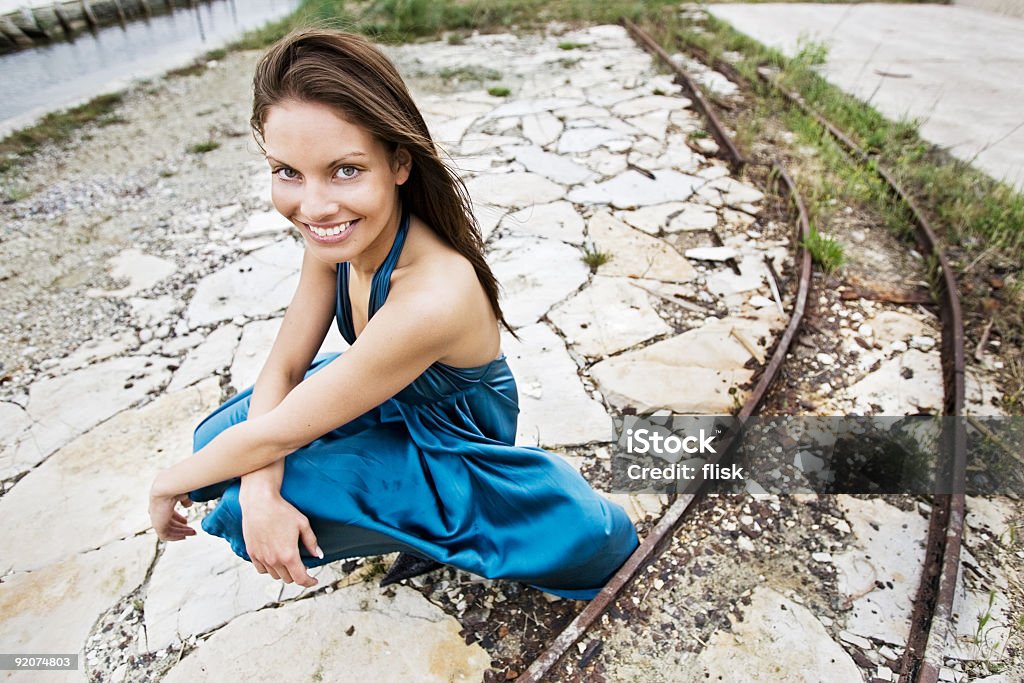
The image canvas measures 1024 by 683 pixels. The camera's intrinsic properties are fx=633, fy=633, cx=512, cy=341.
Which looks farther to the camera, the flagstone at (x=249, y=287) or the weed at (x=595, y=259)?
the weed at (x=595, y=259)

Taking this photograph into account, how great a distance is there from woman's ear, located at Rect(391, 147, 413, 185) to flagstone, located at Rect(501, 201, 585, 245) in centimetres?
243

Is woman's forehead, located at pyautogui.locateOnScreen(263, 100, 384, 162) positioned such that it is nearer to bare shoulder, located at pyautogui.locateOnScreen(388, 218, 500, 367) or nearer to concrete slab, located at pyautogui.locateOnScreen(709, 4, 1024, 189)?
bare shoulder, located at pyautogui.locateOnScreen(388, 218, 500, 367)

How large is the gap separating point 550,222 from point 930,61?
498 cm

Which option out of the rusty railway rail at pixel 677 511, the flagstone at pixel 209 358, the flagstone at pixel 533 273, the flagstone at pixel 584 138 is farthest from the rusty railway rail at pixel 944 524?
the flagstone at pixel 209 358

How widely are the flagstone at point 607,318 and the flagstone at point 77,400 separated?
2033mm

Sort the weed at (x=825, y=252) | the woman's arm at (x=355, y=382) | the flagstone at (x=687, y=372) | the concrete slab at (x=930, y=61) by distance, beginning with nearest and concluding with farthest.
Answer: the woman's arm at (x=355, y=382)
the flagstone at (x=687, y=372)
the weed at (x=825, y=252)
the concrete slab at (x=930, y=61)

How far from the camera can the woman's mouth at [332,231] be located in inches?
60.1

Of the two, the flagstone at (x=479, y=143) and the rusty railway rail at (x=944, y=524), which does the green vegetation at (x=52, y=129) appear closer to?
the flagstone at (x=479, y=143)

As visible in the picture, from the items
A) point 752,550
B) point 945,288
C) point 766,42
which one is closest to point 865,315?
point 945,288

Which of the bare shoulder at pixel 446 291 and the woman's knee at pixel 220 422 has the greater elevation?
the bare shoulder at pixel 446 291

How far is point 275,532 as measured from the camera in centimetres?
161

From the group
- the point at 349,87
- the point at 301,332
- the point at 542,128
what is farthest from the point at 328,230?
the point at 542,128

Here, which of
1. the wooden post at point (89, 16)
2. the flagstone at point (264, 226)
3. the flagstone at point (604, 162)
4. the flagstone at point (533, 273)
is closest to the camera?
the flagstone at point (533, 273)

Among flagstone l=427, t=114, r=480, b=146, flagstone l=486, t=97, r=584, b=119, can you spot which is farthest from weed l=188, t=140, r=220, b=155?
flagstone l=486, t=97, r=584, b=119
